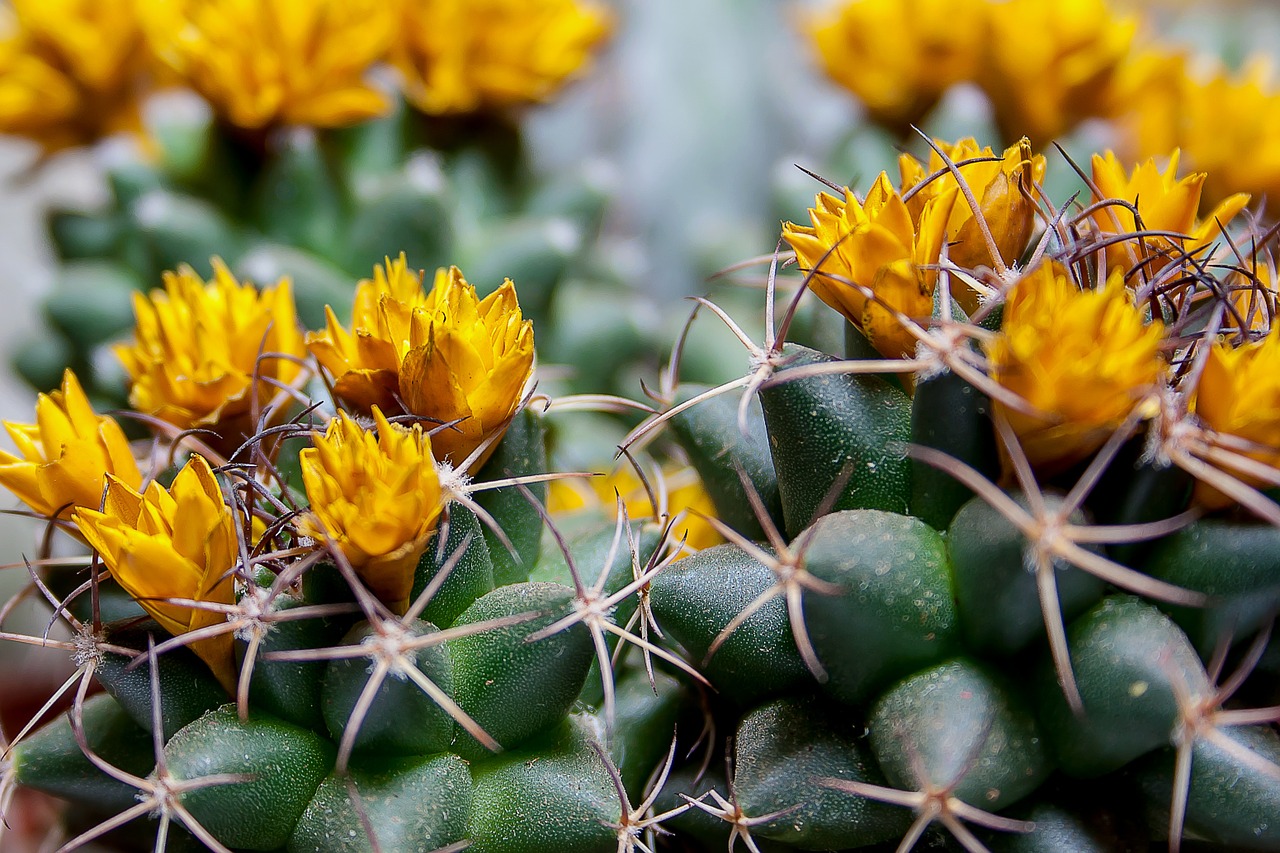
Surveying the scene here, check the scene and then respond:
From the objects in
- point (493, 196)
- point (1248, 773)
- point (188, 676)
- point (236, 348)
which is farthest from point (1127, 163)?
point (188, 676)

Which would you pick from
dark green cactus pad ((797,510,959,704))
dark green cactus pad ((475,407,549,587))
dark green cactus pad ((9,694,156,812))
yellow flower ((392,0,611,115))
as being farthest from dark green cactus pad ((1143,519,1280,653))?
yellow flower ((392,0,611,115))

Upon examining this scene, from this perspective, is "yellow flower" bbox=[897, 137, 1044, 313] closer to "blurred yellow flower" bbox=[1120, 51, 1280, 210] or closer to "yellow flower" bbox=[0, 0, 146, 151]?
"blurred yellow flower" bbox=[1120, 51, 1280, 210]

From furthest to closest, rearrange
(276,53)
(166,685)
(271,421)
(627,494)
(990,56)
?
(990,56) → (276,53) → (627,494) → (271,421) → (166,685)

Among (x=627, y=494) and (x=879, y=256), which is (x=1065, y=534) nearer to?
(x=879, y=256)

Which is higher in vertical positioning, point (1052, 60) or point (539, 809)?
point (1052, 60)

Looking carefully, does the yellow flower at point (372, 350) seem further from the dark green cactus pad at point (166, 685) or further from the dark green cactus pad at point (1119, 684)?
the dark green cactus pad at point (1119, 684)

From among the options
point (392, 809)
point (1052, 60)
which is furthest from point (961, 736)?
point (1052, 60)

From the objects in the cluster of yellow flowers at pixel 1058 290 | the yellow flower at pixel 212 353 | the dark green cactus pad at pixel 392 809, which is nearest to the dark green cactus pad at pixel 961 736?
the cluster of yellow flowers at pixel 1058 290

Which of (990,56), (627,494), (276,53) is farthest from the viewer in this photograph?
(990,56)
